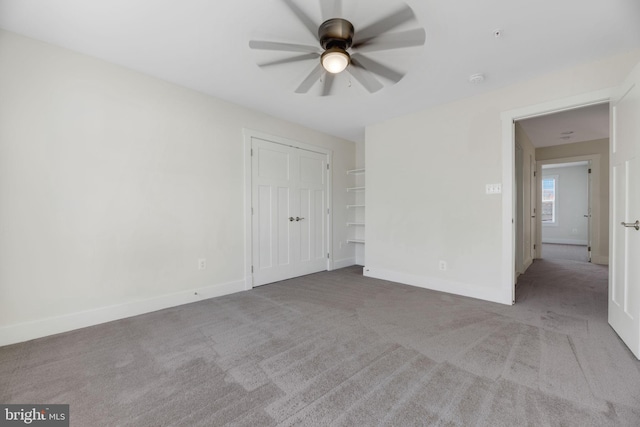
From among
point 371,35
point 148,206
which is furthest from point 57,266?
point 371,35

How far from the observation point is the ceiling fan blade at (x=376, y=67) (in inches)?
69.9

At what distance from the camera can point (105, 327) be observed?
7.68 ft

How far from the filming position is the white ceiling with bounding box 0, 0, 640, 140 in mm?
1762

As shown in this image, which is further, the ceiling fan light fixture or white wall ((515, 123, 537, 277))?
white wall ((515, 123, 537, 277))

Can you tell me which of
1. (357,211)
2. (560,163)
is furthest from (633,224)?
(560,163)

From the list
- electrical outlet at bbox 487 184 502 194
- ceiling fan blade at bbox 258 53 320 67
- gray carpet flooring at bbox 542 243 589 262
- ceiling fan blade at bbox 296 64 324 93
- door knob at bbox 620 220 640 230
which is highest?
ceiling fan blade at bbox 258 53 320 67

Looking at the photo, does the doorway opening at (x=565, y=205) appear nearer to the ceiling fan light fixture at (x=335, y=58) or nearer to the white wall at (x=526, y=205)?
the white wall at (x=526, y=205)

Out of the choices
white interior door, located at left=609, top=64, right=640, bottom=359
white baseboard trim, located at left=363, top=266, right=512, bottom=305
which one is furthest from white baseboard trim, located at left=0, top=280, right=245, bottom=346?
white interior door, located at left=609, top=64, right=640, bottom=359

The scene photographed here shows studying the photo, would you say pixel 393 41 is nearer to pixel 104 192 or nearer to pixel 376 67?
pixel 376 67

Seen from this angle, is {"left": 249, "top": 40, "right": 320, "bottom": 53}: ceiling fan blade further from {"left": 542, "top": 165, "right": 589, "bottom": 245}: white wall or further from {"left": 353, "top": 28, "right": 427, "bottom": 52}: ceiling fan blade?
{"left": 542, "top": 165, "right": 589, "bottom": 245}: white wall

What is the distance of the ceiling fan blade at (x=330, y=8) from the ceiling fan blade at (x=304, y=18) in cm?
8

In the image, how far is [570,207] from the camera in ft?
26.2

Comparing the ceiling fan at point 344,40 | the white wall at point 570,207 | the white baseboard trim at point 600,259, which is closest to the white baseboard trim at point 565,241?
the white wall at point 570,207

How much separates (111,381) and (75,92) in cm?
232
